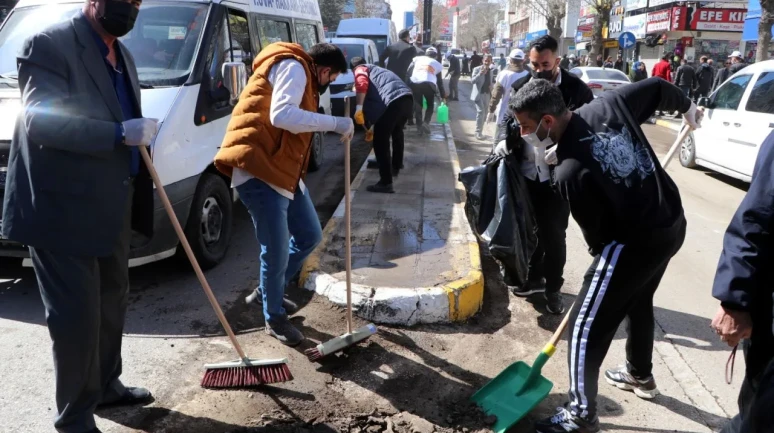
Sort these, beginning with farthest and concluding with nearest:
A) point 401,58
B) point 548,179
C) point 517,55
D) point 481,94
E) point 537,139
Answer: point 481,94 < point 401,58 < point 517,55 < point 548,179 < point 537,139

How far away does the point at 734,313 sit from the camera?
2.04 metres

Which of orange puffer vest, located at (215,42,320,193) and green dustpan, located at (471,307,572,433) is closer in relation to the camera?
green dustpan, located at (471,307,572,433)

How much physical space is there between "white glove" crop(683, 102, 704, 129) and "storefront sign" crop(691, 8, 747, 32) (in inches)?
1222

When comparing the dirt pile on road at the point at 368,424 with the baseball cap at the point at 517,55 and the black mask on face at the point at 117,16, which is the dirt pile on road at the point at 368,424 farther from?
the baseball cap at the point at 517,55

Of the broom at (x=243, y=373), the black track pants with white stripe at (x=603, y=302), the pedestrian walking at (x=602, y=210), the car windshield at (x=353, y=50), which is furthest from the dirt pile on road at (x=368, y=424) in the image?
the car windshield at (x=353, y=50)

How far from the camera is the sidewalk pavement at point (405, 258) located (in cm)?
420

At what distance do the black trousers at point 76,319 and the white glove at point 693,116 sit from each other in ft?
10.0

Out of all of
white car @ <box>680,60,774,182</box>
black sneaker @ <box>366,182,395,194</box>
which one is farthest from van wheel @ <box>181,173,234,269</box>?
white car @ <box>680,60,774,182</box>

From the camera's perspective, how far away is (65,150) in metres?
2.52

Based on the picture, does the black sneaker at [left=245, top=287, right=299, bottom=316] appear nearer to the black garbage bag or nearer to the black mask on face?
the black garbage bag

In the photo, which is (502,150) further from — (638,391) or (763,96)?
(763,96)

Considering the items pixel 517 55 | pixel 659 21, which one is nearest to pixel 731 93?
pixel 517 55

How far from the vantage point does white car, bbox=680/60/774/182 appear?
8.12 meters

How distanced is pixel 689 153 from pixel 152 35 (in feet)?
28.4
